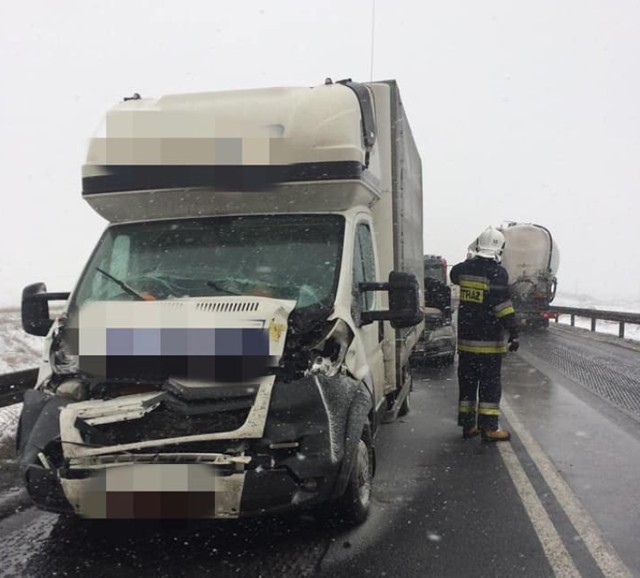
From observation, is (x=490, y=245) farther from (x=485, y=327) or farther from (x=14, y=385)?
(x=14, y=385)

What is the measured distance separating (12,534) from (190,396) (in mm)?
1791

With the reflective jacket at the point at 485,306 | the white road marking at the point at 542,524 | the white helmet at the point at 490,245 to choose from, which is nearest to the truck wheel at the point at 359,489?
the white road marking at the point at 542,524

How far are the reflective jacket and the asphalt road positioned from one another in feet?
3.46

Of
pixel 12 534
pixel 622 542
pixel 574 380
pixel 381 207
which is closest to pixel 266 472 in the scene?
pixel 12 534

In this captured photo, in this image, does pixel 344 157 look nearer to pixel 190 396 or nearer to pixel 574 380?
pixel 190 396

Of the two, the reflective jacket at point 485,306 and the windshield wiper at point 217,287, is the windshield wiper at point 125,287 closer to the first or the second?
the windshield wiper at point 217,287

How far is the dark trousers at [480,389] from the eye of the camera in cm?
636

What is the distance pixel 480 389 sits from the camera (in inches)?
254

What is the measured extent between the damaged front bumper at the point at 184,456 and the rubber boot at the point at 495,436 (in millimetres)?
3174

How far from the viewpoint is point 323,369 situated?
12.3 ft

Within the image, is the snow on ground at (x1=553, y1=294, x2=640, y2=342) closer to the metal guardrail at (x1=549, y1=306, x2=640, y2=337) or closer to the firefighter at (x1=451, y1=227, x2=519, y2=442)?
the metal guardrail at (x1=549, y1=306, x2=640, y2=337)

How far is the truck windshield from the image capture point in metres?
4.33

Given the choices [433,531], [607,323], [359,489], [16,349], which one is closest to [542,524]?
[433,531]

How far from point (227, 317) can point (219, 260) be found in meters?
0.95
